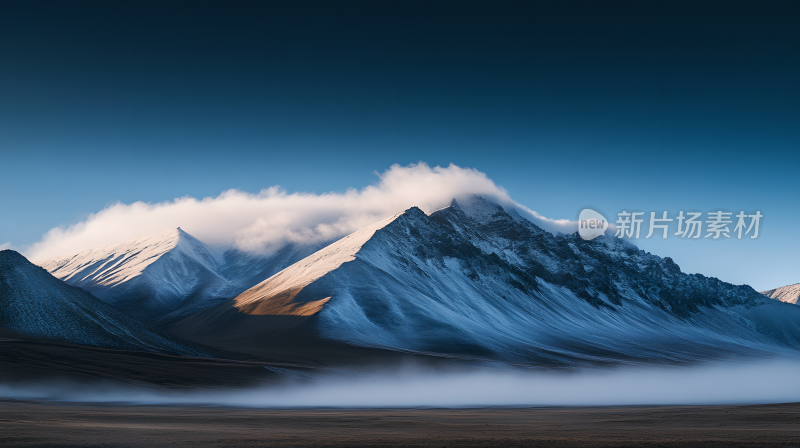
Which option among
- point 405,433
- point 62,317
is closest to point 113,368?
point 62,317

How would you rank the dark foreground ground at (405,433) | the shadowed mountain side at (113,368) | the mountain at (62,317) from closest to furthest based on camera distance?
1. the dark foreground ground at (405,433)
2. the shadowed mountain side at (113,368)
3. the mountain at (62,317)

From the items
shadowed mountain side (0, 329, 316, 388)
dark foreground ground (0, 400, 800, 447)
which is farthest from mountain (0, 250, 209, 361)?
dark foreground ground (0, 400, 800, 447)

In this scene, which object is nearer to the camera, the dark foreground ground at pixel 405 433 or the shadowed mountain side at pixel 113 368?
the dark foreground ground at pixel 405 433

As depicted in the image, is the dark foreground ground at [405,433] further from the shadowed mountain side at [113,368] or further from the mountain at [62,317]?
the mountain at [62,317]

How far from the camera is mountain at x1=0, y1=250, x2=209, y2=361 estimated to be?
131 m

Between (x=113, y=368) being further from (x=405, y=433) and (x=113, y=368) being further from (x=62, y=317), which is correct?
(x=405, y=433)

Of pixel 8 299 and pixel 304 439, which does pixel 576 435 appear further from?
pixel 8 299

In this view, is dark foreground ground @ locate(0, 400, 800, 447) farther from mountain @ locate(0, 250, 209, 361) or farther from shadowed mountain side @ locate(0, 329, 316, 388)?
mountain @ locate(0, 250, 209, 361)

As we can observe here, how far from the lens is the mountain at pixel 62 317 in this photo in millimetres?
131375

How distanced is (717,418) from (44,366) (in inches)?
3675

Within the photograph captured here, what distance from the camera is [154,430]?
34.3 metres

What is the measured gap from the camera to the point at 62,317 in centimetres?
13800

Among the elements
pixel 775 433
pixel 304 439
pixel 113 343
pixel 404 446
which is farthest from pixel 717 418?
pixel 113 343

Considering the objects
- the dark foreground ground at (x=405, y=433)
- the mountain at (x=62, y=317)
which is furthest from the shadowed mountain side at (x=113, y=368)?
the dark foreground ground at (x=405, y=433)
